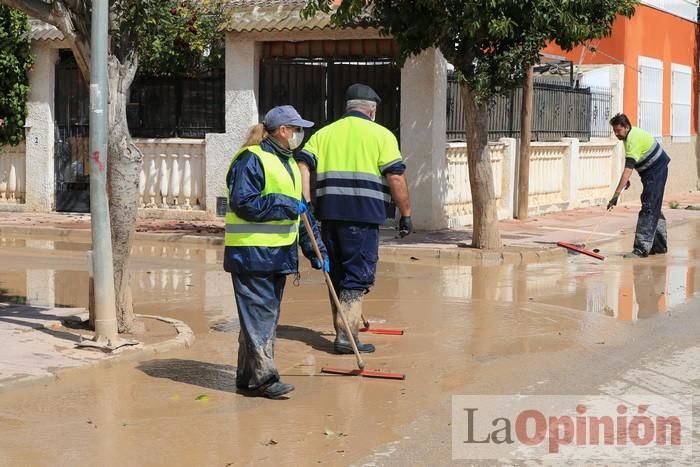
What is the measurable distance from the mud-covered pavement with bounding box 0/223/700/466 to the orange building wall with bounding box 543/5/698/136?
37.5ft

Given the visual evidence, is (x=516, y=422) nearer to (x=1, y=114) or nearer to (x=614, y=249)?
(x=614, y=249)

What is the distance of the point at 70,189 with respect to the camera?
67.4 feet

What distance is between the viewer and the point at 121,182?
9648 mm

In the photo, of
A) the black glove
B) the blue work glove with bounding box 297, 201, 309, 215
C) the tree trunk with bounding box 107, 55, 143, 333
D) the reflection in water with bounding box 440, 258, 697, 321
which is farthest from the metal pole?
the reflection in water with bounding box 440, 258, 697, 321

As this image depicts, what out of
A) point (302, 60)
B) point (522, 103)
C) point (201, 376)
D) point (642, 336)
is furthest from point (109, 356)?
point (522, 103)

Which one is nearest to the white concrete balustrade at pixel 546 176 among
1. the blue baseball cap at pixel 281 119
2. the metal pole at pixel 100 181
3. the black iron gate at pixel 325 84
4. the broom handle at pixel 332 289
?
the black iron gate at pixel 325 84

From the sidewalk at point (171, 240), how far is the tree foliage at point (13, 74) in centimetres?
145

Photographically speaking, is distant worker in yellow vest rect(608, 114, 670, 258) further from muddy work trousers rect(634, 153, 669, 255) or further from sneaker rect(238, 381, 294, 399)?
sneaker rect(238, 381, 294, 399)

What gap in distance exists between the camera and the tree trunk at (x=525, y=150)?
19.3 metres

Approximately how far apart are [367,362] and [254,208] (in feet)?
6.17

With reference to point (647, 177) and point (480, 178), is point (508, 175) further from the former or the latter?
point (647, 177)

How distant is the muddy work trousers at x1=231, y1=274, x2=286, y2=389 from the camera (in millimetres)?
7648

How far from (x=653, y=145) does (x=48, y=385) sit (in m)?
9.75

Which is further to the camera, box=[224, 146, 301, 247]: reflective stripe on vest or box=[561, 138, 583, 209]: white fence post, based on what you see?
box=[561, 138, 583, 209]: white fence post
